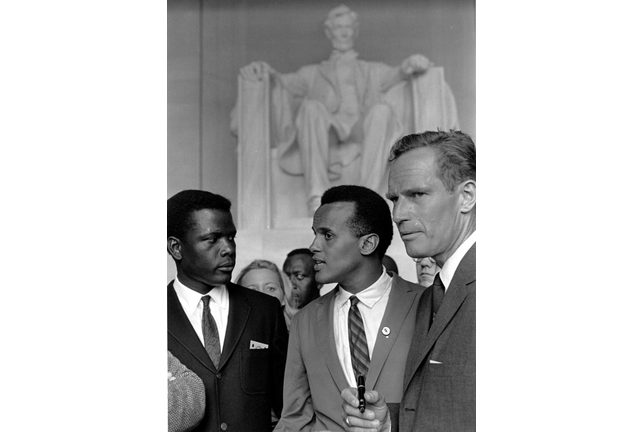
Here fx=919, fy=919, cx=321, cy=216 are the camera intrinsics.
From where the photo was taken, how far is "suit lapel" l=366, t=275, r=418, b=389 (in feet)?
15.4

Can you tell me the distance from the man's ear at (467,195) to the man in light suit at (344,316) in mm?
442

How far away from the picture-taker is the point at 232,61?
16.4 ft

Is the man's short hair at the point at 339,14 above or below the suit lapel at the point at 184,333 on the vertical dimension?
above

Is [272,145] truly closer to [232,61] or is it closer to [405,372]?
[232,61]

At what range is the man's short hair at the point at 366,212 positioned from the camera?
4820 mm

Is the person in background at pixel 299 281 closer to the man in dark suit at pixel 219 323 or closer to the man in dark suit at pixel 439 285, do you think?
the man in dark suit at pixel 219 323

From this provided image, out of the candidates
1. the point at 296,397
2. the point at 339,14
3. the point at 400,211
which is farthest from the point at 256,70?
the point at 296,397

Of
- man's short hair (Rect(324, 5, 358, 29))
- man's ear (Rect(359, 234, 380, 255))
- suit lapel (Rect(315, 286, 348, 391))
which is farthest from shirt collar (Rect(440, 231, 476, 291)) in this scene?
man's short hair (Rect(324, 5, 358, 29))

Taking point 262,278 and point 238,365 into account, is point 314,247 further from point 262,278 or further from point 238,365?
point 238,365

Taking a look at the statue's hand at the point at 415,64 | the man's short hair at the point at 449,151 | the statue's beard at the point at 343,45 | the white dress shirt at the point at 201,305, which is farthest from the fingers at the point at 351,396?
the statue's beard at the point at 343,45

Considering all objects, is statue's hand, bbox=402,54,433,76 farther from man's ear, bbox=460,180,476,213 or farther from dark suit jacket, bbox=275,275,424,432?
dark suit jacket, bbox=275,275,424,432

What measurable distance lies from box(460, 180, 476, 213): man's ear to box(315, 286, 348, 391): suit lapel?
0.83 m
